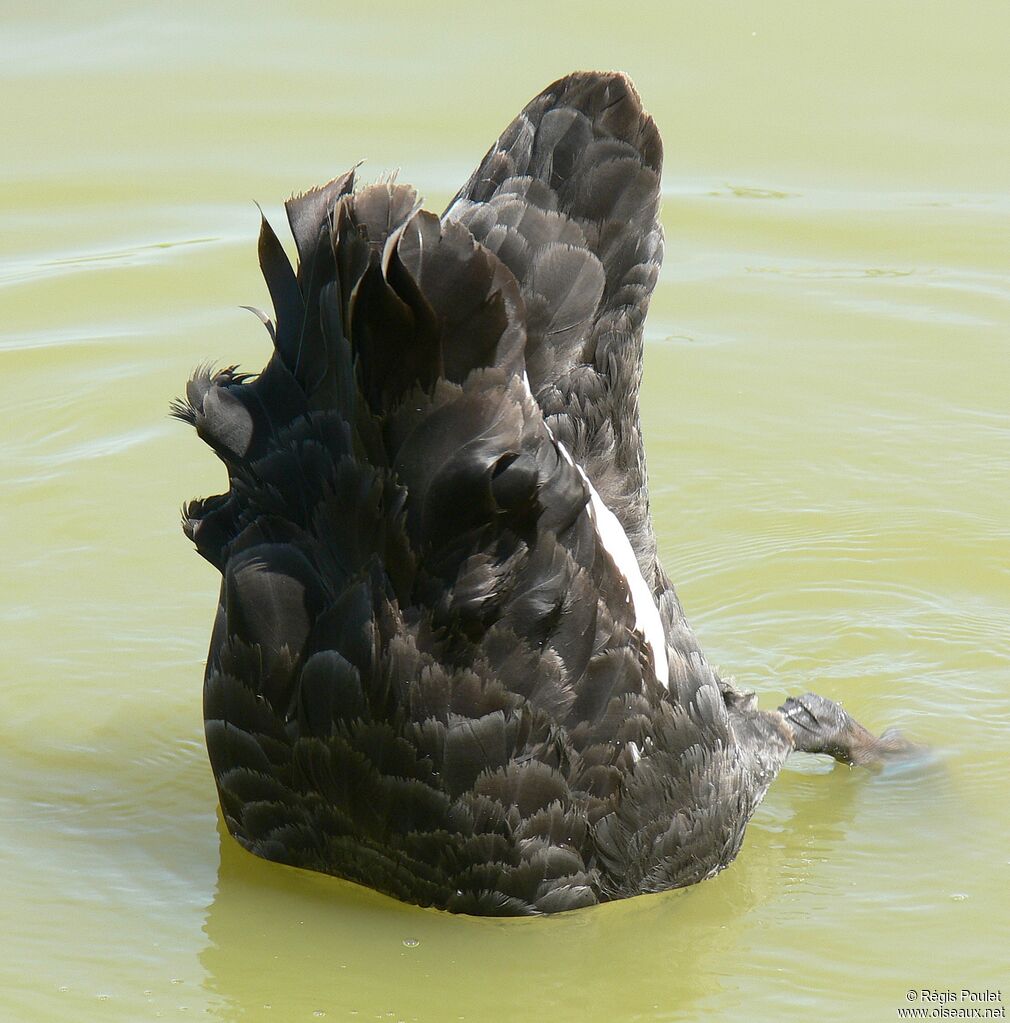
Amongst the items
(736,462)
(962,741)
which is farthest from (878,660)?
(736,462)

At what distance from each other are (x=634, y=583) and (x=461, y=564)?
603 mm

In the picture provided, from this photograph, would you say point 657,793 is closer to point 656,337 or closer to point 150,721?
point 150,721

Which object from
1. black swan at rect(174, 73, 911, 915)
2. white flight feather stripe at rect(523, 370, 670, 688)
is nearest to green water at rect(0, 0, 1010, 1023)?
black swan at rect(174, 73, 911, 915)

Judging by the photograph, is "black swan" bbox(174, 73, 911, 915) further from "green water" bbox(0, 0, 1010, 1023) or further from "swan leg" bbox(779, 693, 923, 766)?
"swan leg" bbox(779, 693, 923, 766)

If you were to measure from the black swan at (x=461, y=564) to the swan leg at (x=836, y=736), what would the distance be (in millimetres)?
487

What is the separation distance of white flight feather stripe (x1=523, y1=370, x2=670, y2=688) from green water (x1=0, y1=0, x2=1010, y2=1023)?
0.60m

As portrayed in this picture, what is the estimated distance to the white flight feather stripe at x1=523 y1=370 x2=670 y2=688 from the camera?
4.05m

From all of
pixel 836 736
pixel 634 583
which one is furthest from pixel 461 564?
pixel 836 736

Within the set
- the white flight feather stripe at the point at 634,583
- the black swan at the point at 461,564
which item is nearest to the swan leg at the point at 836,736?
the black swan at the point at 461,564

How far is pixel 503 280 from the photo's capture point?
357 centimetres

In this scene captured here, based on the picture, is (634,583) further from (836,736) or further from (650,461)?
(650,461)

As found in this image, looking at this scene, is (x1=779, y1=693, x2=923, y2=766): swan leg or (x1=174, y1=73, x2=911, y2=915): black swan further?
(x1=779, y1=693, x2=923, y2=766): swan leg

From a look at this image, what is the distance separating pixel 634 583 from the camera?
4.12 meters

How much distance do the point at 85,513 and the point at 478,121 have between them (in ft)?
13.6
